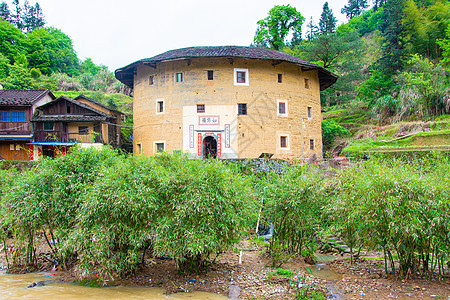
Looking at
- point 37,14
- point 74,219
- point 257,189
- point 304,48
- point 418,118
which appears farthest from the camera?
point 37,14

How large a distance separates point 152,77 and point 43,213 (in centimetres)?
1590

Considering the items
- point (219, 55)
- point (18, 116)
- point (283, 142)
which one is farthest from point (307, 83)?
point (18, 116)

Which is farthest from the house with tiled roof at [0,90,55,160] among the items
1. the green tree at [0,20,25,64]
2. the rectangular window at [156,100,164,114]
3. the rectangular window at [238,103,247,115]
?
the green tree at [0,20,25,64]

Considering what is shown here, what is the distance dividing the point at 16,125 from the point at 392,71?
106ft

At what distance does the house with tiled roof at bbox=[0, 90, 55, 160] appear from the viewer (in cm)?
2431

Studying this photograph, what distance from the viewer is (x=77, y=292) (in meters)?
8.48

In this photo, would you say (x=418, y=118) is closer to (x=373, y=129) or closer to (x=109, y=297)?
(x=373, y=129)

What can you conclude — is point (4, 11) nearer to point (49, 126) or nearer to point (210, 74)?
point (49, 126)

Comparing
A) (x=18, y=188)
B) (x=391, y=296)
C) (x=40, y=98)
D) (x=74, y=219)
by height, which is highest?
(x=40, y=98)

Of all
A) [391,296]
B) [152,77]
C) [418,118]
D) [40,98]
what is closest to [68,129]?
[40,98]

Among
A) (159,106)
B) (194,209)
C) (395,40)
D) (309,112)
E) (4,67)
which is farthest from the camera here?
(4,67)

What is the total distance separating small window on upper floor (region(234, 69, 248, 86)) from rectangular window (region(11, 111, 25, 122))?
54.3 ft

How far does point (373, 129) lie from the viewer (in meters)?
26.7

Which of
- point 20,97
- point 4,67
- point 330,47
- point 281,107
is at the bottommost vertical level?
point 281,107
